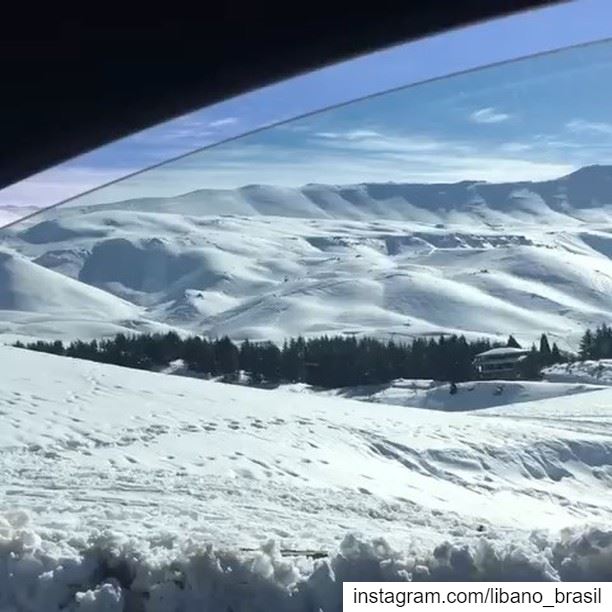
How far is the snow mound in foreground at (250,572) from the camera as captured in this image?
14.7 ft

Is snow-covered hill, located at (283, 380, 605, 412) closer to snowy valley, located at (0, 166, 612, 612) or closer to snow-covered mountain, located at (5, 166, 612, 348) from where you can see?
snowy valley, located at (0, 166, 612, 612)

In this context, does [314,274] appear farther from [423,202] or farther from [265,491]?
[265,491]

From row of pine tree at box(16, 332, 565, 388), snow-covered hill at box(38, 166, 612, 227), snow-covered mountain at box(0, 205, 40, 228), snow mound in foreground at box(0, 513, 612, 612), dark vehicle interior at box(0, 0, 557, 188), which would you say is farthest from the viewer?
snow-covered hill at box(38, 166, 612, 227)

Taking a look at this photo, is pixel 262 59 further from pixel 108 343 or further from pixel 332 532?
pixel 108 343

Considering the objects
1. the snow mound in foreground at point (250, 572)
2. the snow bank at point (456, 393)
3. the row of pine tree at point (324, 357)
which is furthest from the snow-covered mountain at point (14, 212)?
the snow bank at point (456, 393)

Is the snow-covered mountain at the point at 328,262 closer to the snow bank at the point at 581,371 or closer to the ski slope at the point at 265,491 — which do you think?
the snow bank at the point at 581,371

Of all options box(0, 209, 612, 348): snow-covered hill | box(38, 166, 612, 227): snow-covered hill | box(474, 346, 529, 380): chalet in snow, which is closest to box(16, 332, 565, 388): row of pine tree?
box(474, 346, 529, 380): chalet in snow

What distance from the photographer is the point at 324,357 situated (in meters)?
8.08

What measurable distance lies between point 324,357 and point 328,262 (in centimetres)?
252

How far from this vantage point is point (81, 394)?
1023 centimetres

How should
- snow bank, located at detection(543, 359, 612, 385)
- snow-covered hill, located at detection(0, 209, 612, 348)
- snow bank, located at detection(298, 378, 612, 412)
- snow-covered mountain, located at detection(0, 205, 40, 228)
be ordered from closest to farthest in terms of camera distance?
snow-covered mountain, located at detection(0, 205, 40, 228) → snow bank, located at detection(298, 378, 612, 412) → snow bank, located at detection(543, 359, 612, 385) → snow-covered hill, located at detection(0, 209, 612, 348)

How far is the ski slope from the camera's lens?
455 centimetres

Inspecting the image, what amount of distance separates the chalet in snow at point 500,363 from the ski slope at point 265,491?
0.60 m

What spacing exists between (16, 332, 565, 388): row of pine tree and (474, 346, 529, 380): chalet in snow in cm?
5
